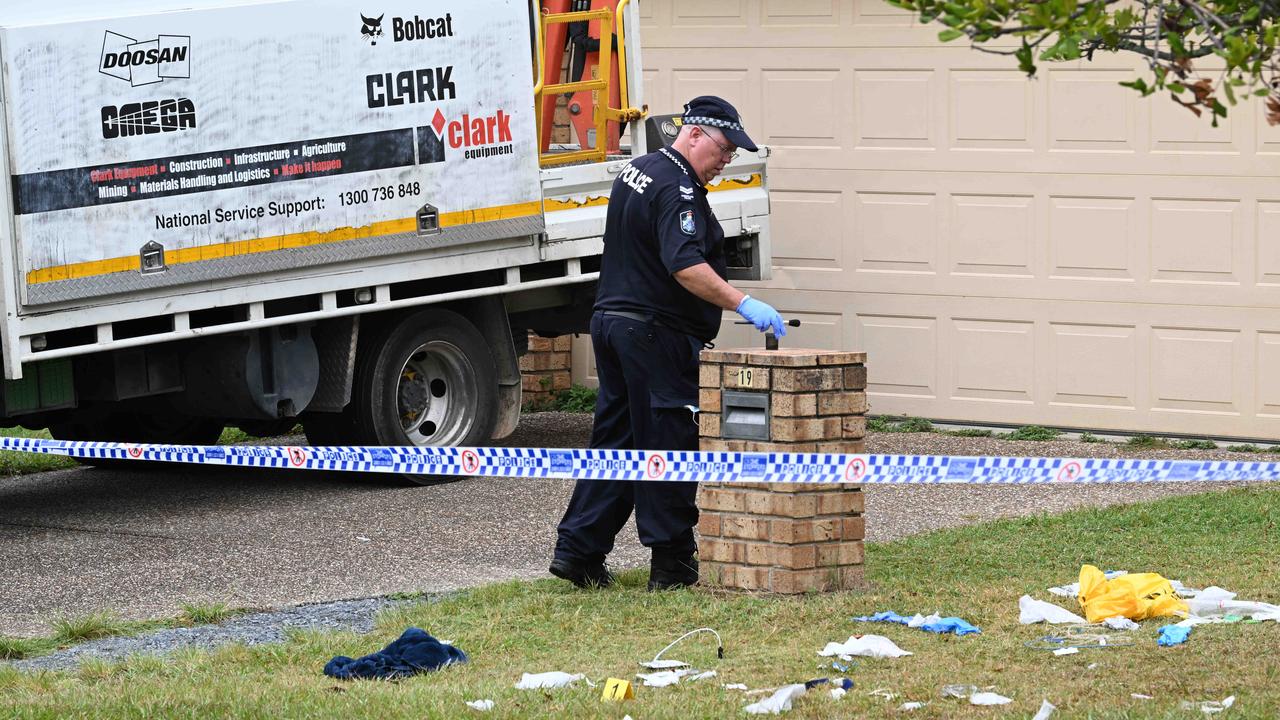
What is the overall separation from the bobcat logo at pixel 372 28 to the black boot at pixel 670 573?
3463mm

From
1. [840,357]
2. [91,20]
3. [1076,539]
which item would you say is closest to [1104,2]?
[840,357]

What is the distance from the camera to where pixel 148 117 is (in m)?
8.81

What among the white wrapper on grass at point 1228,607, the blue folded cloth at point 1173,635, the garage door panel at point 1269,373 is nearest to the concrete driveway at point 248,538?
the white wrapper on grass at point 1228,607

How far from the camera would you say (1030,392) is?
11.7 m

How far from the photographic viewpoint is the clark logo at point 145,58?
866 centimetres

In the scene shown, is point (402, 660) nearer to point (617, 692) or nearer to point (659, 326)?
point (617, 692)

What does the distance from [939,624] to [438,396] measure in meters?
4.67

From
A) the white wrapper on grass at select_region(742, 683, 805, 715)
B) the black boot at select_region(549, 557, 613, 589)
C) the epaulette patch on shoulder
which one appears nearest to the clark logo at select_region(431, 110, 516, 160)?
the epaulette patch on shoulder

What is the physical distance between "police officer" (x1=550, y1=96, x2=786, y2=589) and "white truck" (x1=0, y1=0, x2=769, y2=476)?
2.47 metres

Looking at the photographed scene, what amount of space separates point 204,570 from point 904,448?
462 centimetres

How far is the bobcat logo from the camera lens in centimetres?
957

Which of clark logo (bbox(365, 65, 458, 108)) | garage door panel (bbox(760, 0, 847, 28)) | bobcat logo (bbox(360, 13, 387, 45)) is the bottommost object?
clark logo (bbox(365, 65, 458, 108))

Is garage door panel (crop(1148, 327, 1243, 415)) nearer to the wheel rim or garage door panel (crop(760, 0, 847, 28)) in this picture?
garage door panel (crop(760, 0, 847, 28))

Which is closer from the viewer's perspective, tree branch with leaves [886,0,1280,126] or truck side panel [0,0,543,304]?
tree branch with leaves [886,0,1280,126]
